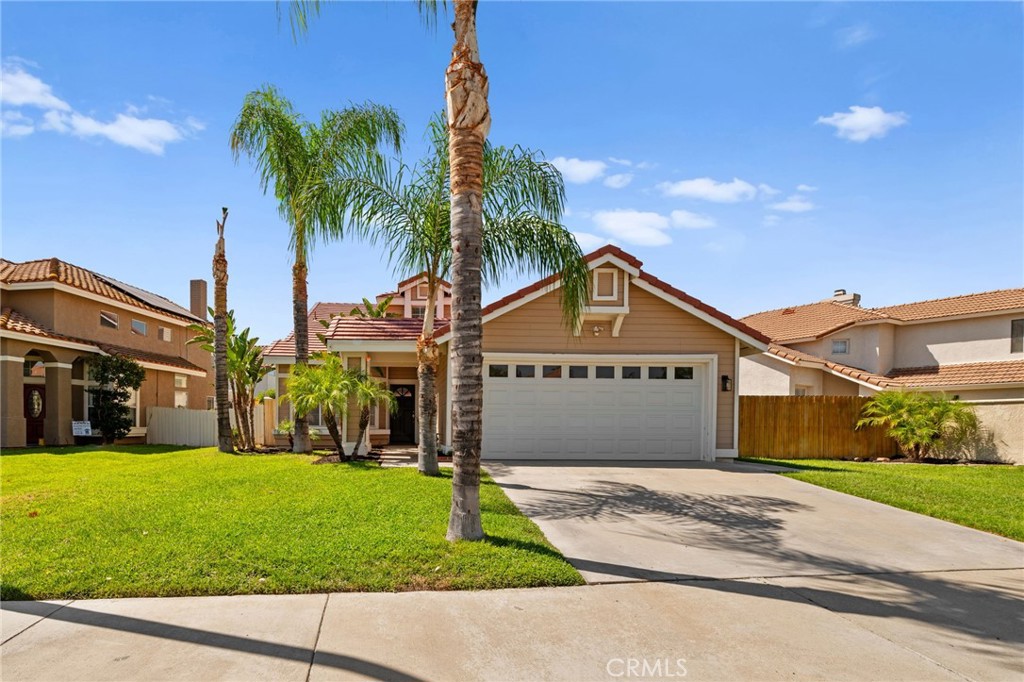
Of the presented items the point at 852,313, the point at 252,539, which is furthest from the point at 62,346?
the point at 852,313

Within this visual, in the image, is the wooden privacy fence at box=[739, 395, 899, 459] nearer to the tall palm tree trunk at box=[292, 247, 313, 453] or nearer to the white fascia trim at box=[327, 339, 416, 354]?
the white fascia trim at box=[327, 339, 416, 354]

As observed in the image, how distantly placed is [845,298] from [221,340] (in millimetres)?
27357

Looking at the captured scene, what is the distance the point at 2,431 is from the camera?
50.7 ft

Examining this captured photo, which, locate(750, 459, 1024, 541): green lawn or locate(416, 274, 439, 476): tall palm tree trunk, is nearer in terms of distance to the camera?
locate(750, 459, 1024, 541): green lawn

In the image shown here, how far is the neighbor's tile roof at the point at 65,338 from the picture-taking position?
15.5 meters

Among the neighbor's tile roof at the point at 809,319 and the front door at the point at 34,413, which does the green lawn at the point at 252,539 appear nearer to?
the front door at the point at 34,413

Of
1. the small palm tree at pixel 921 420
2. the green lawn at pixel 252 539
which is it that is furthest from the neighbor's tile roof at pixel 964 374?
the green lawn at pixel 252 539

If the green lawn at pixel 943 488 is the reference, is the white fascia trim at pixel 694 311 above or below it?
above

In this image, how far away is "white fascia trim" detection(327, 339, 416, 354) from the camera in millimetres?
13116

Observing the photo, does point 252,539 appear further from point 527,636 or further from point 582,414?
point 582,414

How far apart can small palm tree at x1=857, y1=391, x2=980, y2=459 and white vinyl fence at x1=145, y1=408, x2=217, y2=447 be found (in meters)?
21.0

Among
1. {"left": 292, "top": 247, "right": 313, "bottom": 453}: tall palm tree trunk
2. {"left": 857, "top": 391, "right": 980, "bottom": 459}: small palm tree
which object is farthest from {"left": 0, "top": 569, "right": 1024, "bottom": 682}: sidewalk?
{"left": 857, "top": 391, "right": 980, "bottom": 459}: small palm tree

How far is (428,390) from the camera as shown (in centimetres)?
990

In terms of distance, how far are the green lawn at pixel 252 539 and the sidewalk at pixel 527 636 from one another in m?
Answer: 0.26
